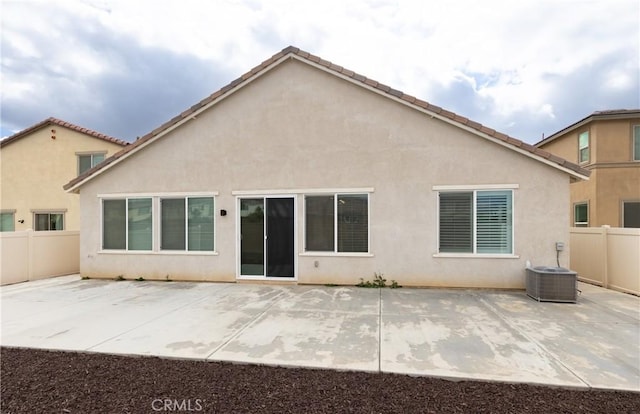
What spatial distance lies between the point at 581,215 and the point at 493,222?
11690 mm

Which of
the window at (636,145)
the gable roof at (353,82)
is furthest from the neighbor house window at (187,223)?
the window at (636,145)

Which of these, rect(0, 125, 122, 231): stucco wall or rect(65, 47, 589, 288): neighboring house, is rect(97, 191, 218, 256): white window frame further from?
rect(0, 125, 122, 231): stucco wall

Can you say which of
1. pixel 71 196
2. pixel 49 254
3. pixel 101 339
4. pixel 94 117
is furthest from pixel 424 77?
pixel 94 117

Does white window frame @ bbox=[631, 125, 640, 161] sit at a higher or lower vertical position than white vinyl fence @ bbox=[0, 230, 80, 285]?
higher

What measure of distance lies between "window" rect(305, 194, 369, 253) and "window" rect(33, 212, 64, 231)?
14805 millimetres

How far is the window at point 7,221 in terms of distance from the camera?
55.7ft

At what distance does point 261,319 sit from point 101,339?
268cm

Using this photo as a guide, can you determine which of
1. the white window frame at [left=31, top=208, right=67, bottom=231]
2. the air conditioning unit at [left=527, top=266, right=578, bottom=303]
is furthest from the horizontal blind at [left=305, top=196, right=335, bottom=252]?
the white window frame at [left=31, top=208, right=67, bottom=231]

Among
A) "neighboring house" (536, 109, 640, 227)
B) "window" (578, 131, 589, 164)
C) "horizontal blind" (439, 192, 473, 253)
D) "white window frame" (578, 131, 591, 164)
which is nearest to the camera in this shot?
"horizontal blind" (439, 192, 473, 253)

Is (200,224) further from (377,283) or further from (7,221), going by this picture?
(7,221)

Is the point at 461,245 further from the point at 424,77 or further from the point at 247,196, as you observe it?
the point at 424,77

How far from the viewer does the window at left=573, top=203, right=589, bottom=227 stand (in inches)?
626

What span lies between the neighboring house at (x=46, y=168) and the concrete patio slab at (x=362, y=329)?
9.75 m

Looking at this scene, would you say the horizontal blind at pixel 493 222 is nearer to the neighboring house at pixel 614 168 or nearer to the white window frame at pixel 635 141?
the neighboring house at pixel 614 168
